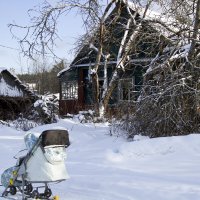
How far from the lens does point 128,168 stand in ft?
27.5

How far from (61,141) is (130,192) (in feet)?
4.45

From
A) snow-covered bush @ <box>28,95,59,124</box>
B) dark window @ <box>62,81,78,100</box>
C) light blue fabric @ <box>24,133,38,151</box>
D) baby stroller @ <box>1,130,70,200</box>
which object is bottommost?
baby stroller @ <box>1,130,70,200</box>

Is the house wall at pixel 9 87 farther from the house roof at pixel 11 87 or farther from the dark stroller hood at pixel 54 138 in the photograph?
the dark stroller hood at pixel 54 138

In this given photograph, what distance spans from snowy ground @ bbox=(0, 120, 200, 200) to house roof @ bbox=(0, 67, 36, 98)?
2403cm

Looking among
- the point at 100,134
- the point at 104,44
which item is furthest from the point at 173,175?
the point at 104,44

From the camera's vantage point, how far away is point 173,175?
24.6 ft

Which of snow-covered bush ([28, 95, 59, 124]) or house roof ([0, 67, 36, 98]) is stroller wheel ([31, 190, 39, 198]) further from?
house roof ([0, 67, 36, 98])

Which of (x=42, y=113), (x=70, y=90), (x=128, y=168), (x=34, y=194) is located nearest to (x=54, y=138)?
(x=34, y=194)

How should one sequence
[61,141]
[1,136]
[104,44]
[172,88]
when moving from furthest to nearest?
1. [104,44]
2. [1,136]
3. [172,88]
4. [61,141]

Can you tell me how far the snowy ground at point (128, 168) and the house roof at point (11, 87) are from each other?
24031mm

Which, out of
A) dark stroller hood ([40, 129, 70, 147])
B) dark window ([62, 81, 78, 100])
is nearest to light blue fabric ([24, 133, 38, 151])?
dark stroller hood ([40, 129, 70, 147])

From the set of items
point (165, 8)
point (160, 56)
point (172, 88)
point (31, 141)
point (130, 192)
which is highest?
point (165, 8)

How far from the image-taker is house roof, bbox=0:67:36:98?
36.0m

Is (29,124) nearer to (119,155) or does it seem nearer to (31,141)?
(119,155)
